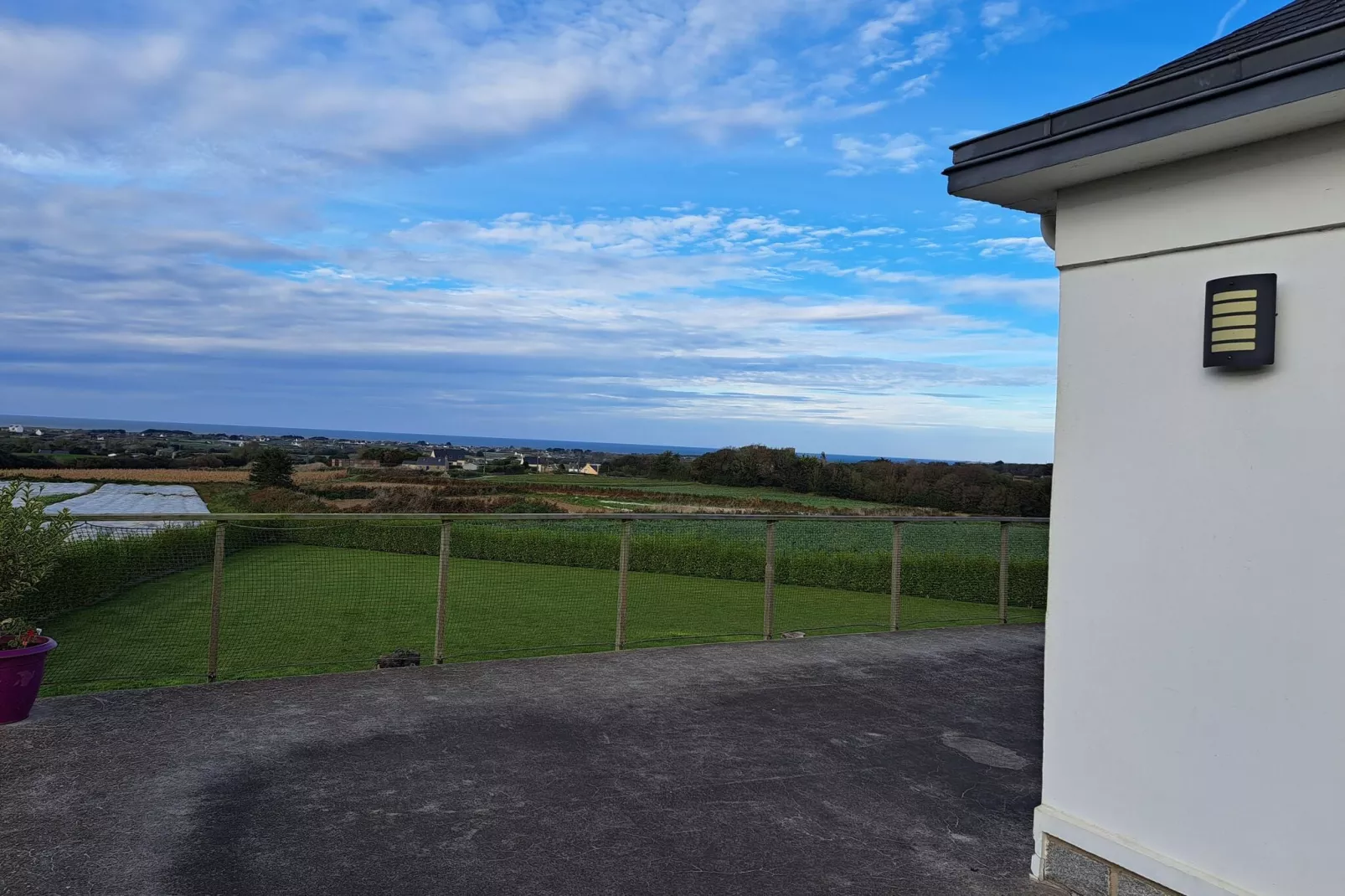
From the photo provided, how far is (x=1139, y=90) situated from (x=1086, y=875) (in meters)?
2.59

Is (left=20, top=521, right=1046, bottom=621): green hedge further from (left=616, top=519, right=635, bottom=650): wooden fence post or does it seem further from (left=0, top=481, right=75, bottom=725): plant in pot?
(left=0, top=481, right=75, bottom=725): plant in pot

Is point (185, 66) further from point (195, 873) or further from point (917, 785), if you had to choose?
point (917, 785)

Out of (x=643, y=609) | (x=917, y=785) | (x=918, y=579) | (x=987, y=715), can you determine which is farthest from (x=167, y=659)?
(x=918, y=579)

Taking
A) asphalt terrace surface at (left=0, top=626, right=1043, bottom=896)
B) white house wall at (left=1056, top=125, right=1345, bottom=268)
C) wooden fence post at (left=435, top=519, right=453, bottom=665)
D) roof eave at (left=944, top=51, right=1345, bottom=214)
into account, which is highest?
roof eave at (left=944, top=51, right=1345, bottom=214)

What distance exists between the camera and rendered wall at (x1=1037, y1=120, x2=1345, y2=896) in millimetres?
2258

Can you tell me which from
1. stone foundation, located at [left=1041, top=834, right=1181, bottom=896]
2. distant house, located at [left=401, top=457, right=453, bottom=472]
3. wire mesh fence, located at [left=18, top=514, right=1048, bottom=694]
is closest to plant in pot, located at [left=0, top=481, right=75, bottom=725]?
wire mesh fence, located at [left=18, top=514, right=1048, bottom=694]

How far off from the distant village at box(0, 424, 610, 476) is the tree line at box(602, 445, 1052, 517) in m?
2.61

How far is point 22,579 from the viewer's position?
4340mm

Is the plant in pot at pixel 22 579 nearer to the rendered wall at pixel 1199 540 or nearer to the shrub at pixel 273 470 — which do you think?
the rendered wall at pixel 1199 540

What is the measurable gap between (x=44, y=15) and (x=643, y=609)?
8383mm

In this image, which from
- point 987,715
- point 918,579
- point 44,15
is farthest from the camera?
point 918,579

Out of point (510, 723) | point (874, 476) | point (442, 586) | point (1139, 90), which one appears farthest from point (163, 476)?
point (1139, 90)

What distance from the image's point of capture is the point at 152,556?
221 inches

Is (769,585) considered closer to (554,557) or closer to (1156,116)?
(554,557)
